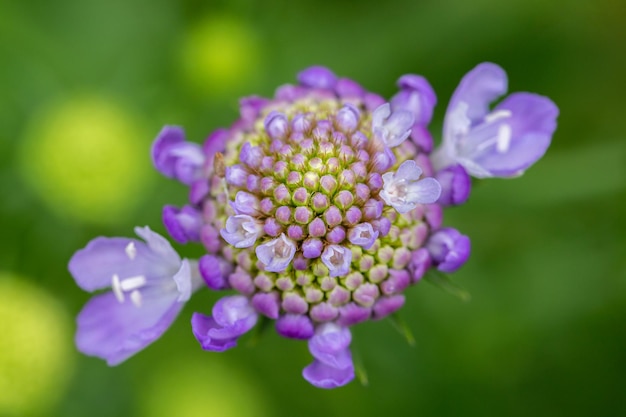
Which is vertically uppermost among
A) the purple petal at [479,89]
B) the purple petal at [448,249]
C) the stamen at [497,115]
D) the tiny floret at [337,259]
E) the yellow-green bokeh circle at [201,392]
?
the purple petal at [479,89]

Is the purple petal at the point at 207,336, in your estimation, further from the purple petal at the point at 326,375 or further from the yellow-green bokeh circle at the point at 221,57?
the yellow-green bokeh circle at the point at 221,57

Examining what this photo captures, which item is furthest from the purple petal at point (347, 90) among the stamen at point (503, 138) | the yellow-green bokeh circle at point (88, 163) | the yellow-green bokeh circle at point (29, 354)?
the yellow-green bokeh circle at point (29, 354)

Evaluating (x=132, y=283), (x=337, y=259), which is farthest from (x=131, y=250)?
(x=337, y=259)

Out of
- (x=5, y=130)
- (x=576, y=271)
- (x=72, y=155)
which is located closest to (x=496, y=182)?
(x=576, y=271)

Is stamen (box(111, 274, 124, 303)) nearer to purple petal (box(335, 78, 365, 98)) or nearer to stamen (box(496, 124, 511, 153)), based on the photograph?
purple petal (box(335, 78, 365, 98))

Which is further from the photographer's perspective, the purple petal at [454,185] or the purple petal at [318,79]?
the purple petal at [318,79]

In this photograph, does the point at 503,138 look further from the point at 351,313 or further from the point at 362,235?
the point at 351,313

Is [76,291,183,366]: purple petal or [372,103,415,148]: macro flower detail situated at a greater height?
[372,103,415,148]: macro flower detail

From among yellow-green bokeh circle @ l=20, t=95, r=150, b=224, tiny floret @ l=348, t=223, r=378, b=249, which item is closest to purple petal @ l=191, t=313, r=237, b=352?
tiny floret @ l=348, t=223, r=378, b=249
